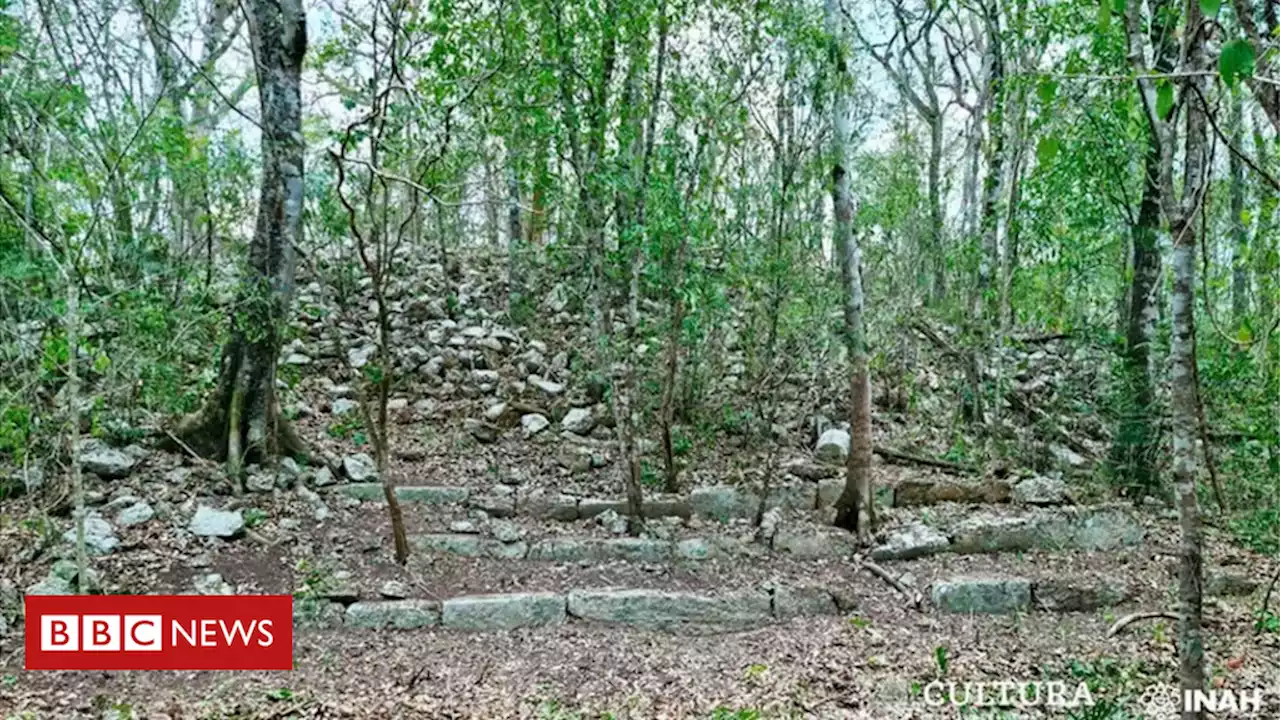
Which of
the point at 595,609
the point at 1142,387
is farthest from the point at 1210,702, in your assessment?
the point at 1142,387

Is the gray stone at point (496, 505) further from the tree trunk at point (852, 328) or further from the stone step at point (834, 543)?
the tree trunk at point (852, 328)

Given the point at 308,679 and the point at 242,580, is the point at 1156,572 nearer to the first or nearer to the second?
the point at 308,679

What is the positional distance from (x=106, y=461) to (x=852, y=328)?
5.06 metres

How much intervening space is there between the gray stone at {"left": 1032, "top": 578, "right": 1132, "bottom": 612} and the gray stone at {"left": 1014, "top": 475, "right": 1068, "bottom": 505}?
5.21 ft

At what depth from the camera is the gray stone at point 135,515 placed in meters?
4.29

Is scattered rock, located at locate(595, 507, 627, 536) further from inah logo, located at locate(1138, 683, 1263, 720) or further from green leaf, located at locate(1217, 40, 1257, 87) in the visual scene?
green leaf, located at locate(1217, 40, 1257, 87)

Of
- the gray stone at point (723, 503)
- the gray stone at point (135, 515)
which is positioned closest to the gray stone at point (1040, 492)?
the gray stone at point (723, 503)

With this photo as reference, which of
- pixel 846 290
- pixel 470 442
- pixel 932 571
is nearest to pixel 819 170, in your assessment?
pixel 846 290

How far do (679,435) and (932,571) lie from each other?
8.36 feet

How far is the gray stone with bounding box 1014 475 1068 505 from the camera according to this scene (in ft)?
19.1

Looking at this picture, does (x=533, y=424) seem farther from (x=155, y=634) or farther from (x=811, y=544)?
(x=155, y=634)

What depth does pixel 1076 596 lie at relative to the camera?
4.27 m

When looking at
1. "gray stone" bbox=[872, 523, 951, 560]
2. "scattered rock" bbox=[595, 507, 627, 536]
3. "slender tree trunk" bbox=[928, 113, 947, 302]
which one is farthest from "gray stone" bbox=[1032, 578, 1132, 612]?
"slender tree trunk" bbox=[928, 113, 947, 302]

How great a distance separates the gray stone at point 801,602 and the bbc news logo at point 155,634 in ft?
8.40
